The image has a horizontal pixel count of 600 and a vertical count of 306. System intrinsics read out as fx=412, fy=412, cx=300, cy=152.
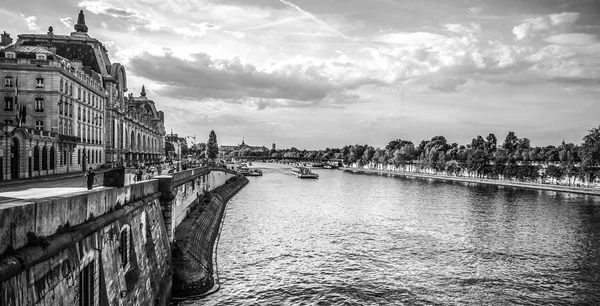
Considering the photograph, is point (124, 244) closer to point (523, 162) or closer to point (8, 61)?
point (8, 61)

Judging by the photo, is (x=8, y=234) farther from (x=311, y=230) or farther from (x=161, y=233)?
(x=311, y=230)

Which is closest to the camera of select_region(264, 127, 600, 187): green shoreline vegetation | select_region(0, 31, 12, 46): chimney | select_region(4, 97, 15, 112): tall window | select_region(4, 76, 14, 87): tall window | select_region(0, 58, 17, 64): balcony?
select_region(0, 58, 17, 64): balcony

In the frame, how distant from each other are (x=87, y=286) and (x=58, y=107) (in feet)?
148

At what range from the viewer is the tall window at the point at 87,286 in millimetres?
12938

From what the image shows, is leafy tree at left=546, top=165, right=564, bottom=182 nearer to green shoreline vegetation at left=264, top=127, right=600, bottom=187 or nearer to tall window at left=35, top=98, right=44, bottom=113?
green shoreline vegetation at left=264, top=127, right=600, bottom=187

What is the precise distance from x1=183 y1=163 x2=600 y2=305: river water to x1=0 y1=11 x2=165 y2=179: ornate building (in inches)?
823

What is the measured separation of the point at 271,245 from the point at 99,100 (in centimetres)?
4716

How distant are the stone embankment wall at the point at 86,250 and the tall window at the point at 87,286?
29 millimetres

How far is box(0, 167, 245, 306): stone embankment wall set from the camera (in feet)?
31.5

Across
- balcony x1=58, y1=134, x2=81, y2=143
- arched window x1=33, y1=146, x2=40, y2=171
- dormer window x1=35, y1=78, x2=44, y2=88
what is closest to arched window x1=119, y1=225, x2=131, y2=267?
arched window x1=33, y1=146, x2=40, y2=171

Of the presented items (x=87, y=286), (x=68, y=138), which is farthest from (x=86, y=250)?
(x=68, y=138)

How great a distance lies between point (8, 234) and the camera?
9375 millimetres

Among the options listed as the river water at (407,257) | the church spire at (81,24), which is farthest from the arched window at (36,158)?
the church spire at (81,24)

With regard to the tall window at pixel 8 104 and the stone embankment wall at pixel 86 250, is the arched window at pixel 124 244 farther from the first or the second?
the tall window at pixel 8 104
